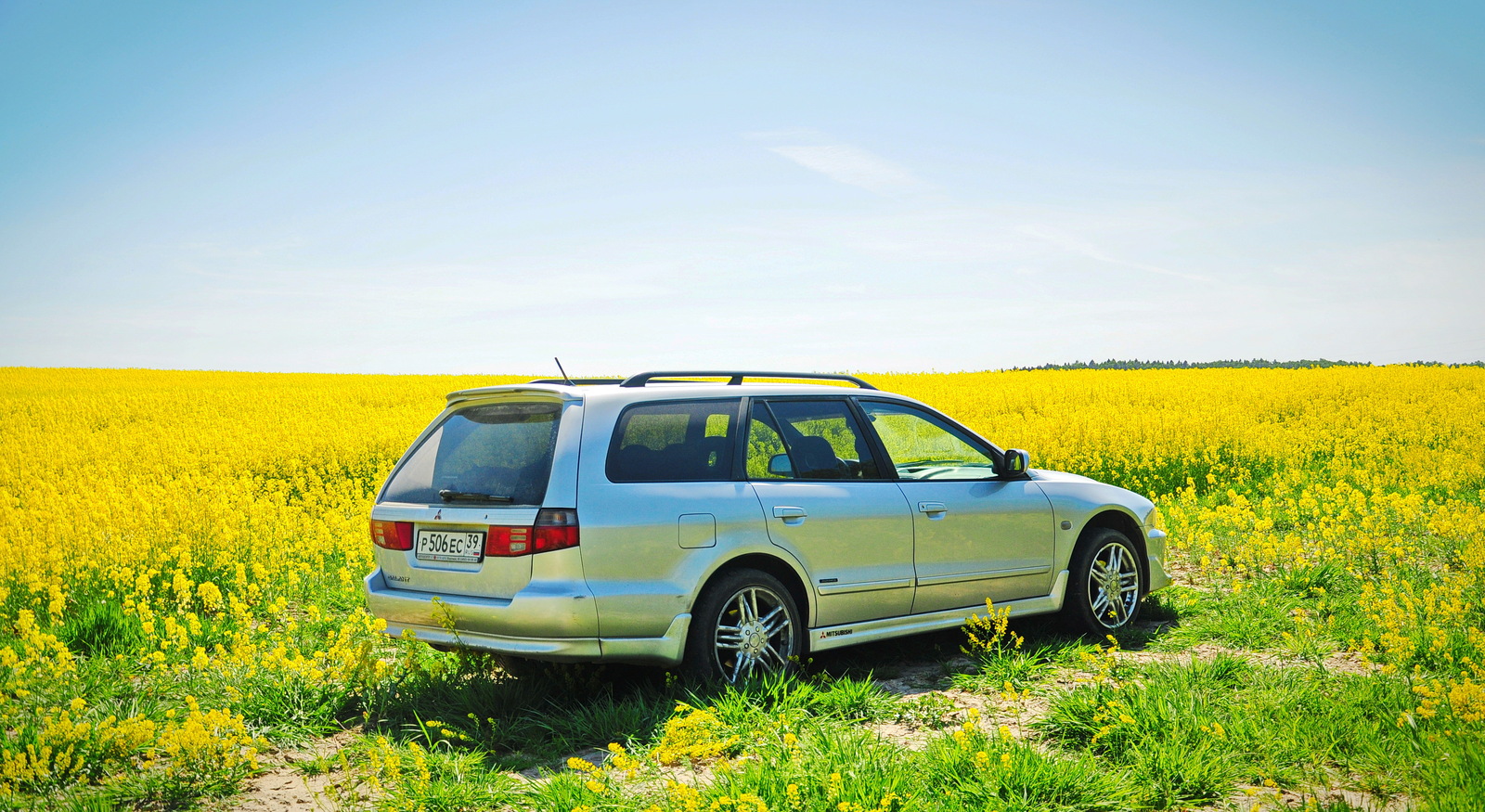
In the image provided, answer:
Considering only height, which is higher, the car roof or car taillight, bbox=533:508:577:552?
the car roof

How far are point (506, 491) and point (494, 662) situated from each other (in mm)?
1569

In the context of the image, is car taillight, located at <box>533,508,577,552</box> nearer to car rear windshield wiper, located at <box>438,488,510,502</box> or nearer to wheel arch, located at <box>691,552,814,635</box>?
car rear windshield wiper, located at <box>438,488,510,502</box>

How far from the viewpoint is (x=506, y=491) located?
4523 millimetres

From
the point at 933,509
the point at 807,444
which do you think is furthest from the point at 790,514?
the point at 933,509

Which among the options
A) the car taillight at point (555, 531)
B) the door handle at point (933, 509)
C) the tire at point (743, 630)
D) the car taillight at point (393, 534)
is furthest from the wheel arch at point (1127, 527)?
the car taillight at point (393, 534)

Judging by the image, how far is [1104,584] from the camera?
6312mm

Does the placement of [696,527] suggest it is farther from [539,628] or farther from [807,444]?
[807,444]

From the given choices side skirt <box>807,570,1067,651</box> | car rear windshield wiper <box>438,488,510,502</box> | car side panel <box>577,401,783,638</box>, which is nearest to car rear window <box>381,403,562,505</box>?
car rear windshield wiper <box>438,488,510,502</box>

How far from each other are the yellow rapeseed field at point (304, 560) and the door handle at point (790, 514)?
193cm

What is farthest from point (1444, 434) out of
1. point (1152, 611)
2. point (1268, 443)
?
point (1152, 611)

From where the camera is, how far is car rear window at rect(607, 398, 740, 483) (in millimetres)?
4629

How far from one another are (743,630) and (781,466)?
2.82 ft

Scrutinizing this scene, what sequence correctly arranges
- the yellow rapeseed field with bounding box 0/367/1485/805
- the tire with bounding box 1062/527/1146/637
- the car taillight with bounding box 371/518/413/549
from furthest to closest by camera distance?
the tire with bounding box 1062/527/1146/637
the car taillight with bounding box 371/518/413/549
the yellow rapeseed field with bounding box 0/367/1485/805

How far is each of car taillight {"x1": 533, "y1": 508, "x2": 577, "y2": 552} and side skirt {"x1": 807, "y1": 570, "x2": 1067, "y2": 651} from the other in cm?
141
